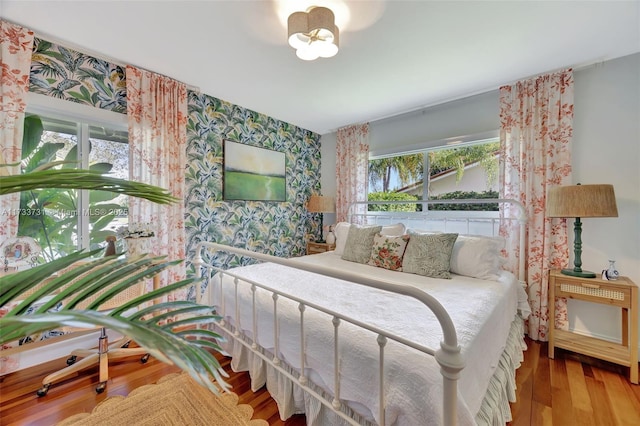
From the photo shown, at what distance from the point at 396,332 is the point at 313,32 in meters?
1.77

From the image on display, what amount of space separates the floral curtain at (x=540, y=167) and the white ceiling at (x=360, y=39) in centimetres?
20

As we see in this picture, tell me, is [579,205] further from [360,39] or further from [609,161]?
[360,39]

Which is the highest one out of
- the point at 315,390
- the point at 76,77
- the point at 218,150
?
the point at 76,77

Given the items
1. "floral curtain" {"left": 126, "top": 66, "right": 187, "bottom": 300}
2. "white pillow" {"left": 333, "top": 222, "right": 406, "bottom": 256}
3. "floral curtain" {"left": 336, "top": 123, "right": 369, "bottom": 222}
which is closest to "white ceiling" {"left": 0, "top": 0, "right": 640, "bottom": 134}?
"floral curtain" {"left": 126, "top": 66, "right": 187, "bottom": 300}

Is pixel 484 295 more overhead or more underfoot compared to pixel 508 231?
more underfoot

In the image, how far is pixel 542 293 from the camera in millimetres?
2289

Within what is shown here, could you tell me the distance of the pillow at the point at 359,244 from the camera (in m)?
2.56

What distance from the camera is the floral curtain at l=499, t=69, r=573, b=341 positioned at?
7.36ft

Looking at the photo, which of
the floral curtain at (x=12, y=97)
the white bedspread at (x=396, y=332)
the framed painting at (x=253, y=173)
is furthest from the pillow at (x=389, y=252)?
the floral curtain at (x=12, y=97)

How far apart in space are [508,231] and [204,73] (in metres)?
3.20

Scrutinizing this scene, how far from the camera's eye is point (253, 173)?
335cm

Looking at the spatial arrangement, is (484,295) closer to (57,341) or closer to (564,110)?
(564,110)

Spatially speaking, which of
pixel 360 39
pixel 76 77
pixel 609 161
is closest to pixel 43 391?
pixel 76 77

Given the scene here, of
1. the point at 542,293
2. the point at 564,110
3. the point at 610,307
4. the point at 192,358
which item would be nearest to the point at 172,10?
the point at 192,358
